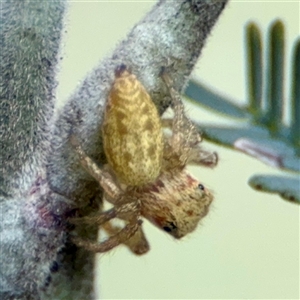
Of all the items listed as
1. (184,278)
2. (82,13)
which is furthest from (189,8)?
(82,13)

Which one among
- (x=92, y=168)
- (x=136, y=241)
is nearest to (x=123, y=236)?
(x=136, y=241)

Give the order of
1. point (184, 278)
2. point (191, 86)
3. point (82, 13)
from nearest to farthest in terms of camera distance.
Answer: point (191, 86) → point (184, 278) → point (82, 13)

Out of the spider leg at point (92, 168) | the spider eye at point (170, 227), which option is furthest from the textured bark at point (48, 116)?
the spider eye at point (170, 227)

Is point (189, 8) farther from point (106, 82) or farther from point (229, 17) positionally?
point (229, 17)

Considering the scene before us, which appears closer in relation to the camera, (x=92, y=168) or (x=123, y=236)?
(x=92, y=168)

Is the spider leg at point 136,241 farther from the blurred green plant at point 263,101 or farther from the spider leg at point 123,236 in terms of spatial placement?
the blurred green plant at point 263,101

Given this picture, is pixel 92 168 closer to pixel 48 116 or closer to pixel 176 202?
pixel 48 116

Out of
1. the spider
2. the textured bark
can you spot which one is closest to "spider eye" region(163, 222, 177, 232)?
the spider
